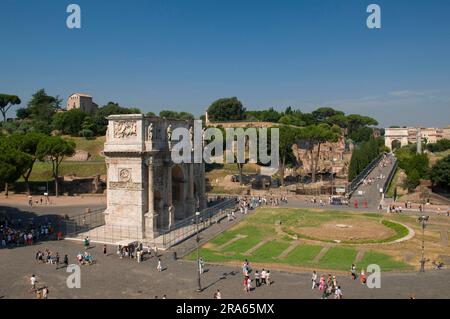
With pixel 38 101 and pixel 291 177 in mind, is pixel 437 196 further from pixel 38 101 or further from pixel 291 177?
pixel 38 101

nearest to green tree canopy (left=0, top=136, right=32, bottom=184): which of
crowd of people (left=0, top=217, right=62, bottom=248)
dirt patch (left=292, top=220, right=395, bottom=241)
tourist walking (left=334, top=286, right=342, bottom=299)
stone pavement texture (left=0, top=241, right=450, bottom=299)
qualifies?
crowd of people (left=0, top=217, right=62, bottom=248)

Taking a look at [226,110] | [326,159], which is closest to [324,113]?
[226,110]

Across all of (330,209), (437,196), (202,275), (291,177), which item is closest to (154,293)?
(202,275)

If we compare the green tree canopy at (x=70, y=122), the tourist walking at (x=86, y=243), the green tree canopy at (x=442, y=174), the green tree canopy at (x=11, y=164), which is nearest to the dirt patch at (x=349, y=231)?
the tourist walking at (x=86, y=243)

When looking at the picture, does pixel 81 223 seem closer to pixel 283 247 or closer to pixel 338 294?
pixel 283 247

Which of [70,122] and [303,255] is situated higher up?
[70,122]

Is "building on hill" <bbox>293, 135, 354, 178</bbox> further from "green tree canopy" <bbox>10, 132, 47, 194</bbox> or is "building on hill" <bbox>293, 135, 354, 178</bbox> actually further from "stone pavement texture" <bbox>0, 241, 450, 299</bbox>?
"stone pavement texture" <bbox>0, 241, 450, 299</bbox>
